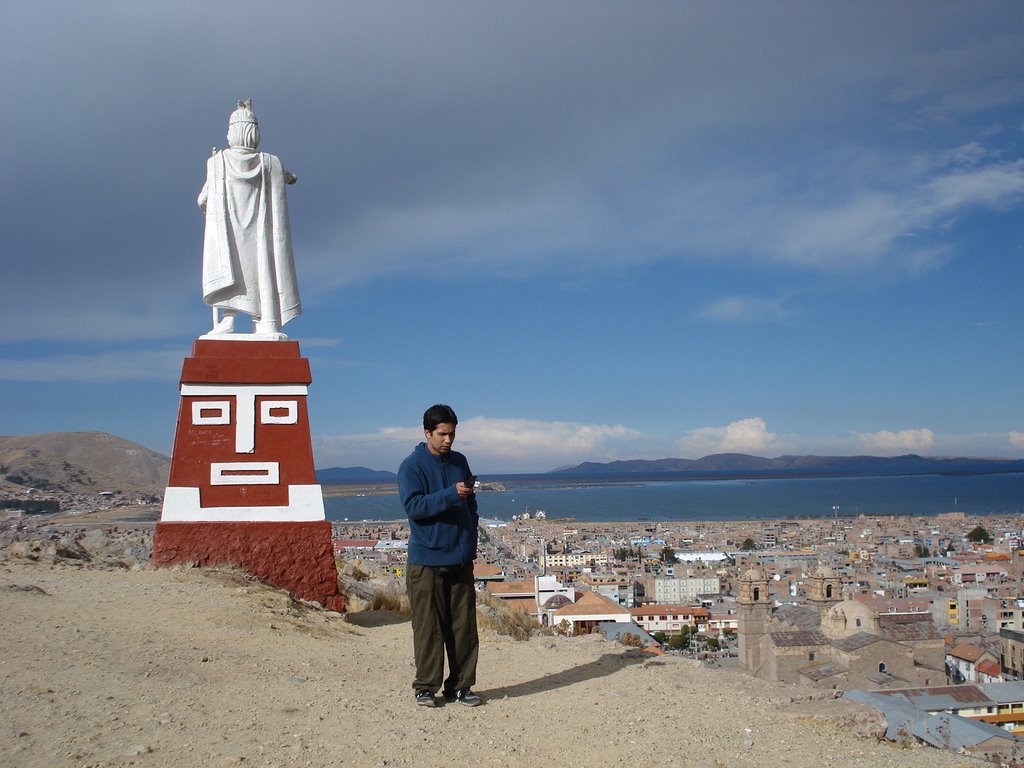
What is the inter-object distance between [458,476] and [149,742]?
6.41ft

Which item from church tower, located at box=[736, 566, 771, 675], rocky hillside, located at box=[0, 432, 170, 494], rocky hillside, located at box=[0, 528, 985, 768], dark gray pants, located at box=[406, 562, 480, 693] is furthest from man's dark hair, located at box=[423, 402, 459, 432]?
rocky hillside, located at box=[0, 432, 170, 494]

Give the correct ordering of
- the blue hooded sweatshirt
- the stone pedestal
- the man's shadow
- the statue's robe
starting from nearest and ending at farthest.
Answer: the blue hooded sweatshirt → the man's shadow → the stone pedestal → the statue's robe

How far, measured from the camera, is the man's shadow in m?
5.02

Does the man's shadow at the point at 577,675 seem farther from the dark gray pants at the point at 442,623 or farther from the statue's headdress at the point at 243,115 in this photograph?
the statue's headdress at the point at 243,115

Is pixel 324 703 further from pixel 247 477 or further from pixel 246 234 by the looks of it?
pixel 246 234

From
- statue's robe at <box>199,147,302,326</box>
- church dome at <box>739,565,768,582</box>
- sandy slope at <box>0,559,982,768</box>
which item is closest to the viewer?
sandy slope at <box>0,559,982,768</box>

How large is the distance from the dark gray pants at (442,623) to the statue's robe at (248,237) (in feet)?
15.2

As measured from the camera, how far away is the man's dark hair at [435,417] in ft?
15.0

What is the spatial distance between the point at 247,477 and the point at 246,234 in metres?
2.45

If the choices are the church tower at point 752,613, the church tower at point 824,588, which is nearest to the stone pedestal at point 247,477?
the church tower at point 752,613

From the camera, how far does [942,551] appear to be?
87.5 metres

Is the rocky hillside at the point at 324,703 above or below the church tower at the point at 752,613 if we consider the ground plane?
above

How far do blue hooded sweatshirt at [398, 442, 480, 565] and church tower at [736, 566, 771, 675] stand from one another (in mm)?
35475

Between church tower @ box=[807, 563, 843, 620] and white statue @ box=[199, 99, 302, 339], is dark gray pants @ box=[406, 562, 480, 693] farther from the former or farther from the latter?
church tower @ box=[807, 563, 843, 620]
